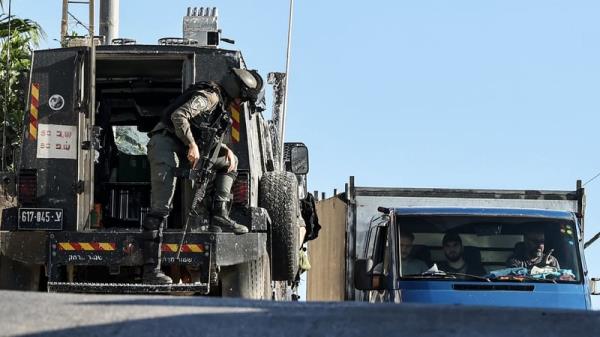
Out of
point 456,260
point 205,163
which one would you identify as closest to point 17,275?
point 205,163

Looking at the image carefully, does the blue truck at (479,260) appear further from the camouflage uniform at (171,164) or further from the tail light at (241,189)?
the camouflage uniform at (171,164)

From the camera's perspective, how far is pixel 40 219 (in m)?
10.3

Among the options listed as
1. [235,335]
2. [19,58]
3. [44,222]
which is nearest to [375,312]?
[235,335]

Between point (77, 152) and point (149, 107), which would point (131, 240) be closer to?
point (77, 152)

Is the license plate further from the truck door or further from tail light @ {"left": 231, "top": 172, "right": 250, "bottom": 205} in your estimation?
tail light @ {"left": 231, "top": 172, "right": 250, "bottom": 205}

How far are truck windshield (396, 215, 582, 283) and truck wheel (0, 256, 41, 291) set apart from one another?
9.88 feet

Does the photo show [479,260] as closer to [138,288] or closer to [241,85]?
[241,85]

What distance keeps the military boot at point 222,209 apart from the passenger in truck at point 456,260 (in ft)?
5.24

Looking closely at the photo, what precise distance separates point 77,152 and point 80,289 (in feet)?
4.10

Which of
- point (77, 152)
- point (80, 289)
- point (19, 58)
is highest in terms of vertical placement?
point (19, 58)

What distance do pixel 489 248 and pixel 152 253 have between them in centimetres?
266

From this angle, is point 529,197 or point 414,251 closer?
point 414,251

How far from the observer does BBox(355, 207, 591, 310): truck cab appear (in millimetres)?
9914

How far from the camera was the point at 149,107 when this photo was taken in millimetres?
12250
